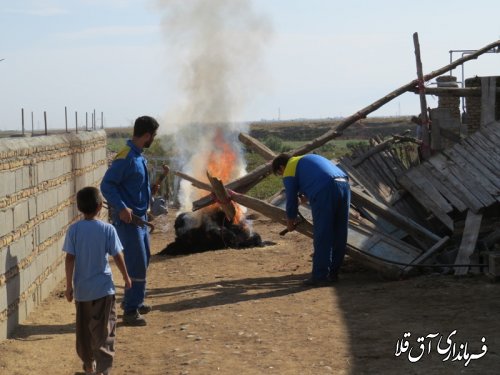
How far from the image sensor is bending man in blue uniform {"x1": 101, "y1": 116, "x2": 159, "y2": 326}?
7.88 m

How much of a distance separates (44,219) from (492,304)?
5.01 m

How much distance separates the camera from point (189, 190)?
20719mm

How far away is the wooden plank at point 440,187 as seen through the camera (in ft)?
34.9

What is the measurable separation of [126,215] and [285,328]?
73.5 inches

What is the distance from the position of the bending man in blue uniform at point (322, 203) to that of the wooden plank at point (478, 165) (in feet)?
6.73

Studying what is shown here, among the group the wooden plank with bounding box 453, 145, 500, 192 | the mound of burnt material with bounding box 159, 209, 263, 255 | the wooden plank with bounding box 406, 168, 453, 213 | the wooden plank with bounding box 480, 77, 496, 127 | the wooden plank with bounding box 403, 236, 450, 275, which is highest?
the wooden plank with bounding box 480, 77, 496, 127

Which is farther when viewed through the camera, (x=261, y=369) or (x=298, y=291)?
(x=298, y=291)

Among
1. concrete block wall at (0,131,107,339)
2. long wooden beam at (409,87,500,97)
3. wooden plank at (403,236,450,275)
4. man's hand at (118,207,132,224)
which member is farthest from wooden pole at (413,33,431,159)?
man's hand at (118,207,132,224)

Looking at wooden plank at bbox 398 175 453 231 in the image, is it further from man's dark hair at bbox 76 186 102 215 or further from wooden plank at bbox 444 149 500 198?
man's dark hair at bbox 76 186 102 215

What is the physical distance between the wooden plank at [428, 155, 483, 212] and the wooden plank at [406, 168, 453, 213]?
19cm

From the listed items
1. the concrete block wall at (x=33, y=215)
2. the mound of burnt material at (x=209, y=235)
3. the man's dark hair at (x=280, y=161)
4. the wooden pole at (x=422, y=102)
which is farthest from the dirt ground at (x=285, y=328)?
the mound of burnt material at (x=209, y=235)

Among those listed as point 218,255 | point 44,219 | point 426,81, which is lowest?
point 218,255

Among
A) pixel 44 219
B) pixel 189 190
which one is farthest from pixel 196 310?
pixel 189 190

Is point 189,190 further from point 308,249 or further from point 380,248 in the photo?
point 380,248
